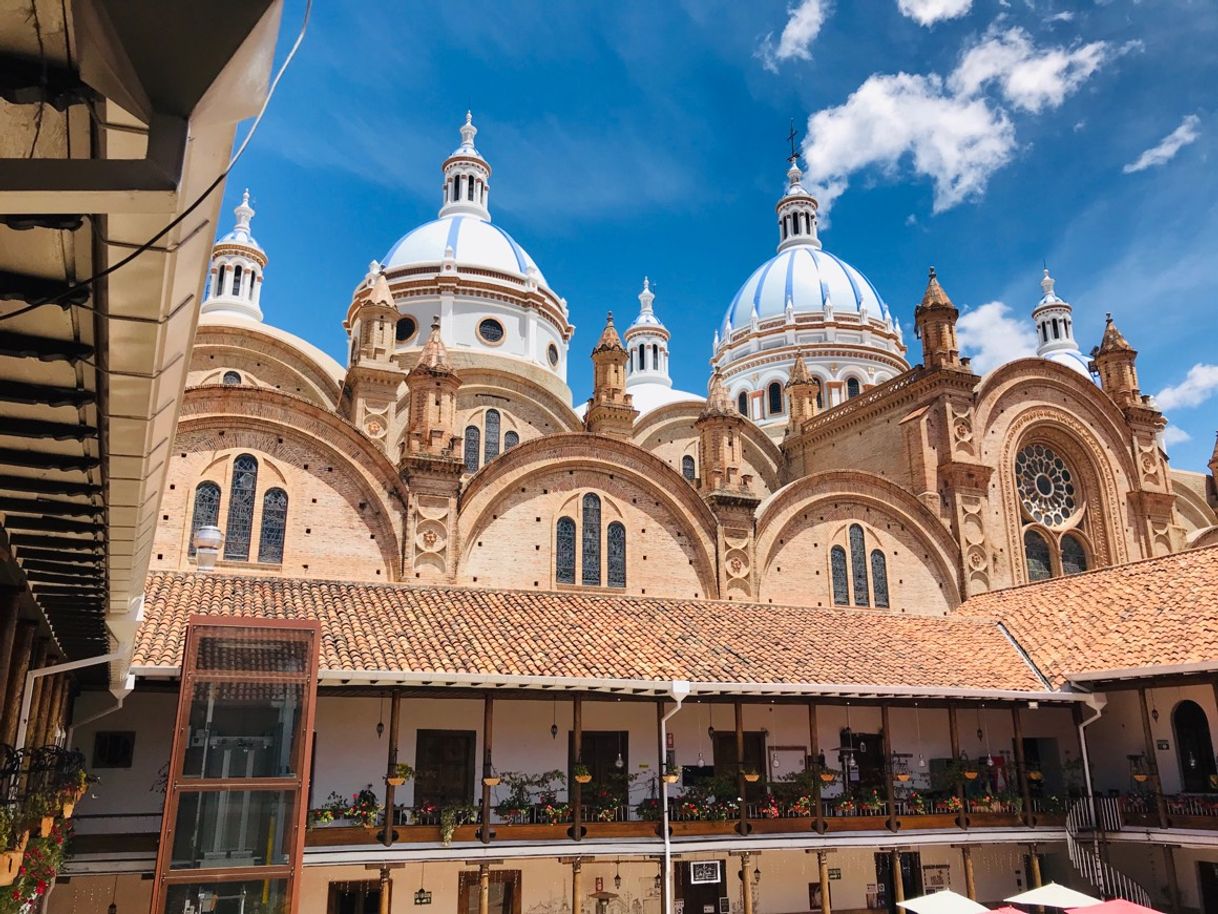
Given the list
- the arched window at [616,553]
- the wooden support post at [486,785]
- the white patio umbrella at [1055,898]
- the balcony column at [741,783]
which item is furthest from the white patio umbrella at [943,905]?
the arched window at [616,553]

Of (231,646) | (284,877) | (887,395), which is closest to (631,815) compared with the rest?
(284,877)

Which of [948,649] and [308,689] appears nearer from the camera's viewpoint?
[308,689]

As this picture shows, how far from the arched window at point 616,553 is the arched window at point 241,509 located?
9.68 metres

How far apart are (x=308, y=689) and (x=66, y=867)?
4.38m

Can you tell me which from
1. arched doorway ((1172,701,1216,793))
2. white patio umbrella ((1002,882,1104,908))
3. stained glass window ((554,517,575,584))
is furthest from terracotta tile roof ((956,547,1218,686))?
stained glass window ((554,517,575,584))

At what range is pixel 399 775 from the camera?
16.4 meters

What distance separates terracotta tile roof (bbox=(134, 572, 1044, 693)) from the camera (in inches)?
686

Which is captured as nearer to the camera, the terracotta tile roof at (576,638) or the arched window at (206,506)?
the terracotta tile roof at (576,638)

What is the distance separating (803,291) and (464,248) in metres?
23.6

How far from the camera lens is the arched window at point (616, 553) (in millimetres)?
28250

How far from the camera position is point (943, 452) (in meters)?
33.4

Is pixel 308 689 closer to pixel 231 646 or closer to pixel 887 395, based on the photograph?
pixel 231 646

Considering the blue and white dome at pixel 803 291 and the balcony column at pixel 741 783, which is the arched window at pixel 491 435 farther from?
the blue and white dome at pixel 803 291

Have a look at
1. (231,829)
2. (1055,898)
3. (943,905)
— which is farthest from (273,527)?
(1055,898)
